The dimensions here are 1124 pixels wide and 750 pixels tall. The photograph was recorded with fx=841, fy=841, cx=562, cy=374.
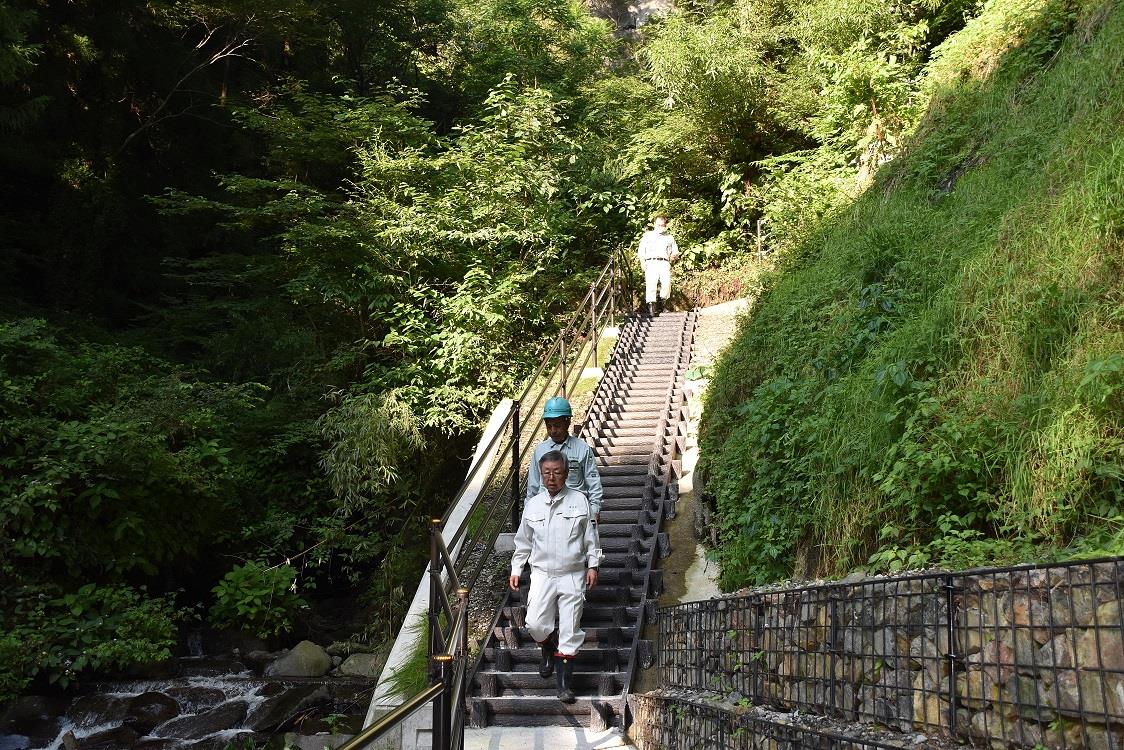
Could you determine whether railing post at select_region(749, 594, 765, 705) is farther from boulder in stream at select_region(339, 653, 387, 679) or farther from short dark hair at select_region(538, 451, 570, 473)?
boulder in stream at select_region(339, 653, 387, 679)

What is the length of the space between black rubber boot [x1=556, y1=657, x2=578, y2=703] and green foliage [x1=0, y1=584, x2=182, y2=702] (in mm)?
5230

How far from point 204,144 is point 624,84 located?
30.1ft

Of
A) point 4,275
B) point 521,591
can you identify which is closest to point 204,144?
point 4,275

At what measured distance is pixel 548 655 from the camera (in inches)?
234

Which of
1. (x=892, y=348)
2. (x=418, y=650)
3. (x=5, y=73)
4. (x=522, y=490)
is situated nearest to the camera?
(x=892, y=348)

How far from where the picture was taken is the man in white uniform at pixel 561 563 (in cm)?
571

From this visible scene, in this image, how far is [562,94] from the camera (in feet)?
62.5

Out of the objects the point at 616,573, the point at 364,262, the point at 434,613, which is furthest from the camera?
the point at 364,262

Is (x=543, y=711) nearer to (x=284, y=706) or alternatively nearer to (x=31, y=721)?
(x=284, y=706)

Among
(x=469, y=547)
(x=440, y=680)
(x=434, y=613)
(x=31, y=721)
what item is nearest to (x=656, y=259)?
(x=469, y=547)

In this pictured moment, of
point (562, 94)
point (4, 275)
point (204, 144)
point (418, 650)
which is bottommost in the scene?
point (418, 650)

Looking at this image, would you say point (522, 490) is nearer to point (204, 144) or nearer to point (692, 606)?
point (692, 606)

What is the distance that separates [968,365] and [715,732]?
2.27 metres

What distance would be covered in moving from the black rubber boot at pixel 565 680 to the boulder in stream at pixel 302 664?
19.2ft
